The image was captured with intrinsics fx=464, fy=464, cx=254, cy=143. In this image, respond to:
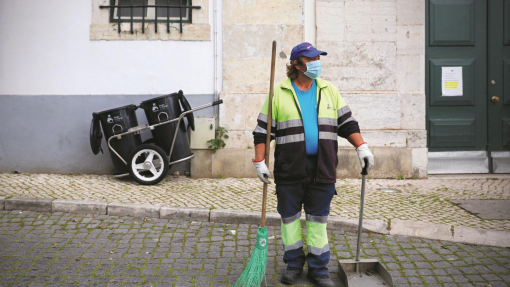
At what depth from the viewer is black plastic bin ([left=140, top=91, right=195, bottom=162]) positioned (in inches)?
270

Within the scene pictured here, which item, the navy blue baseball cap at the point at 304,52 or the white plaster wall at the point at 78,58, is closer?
the navy blue baseball cap at the point at 304,52

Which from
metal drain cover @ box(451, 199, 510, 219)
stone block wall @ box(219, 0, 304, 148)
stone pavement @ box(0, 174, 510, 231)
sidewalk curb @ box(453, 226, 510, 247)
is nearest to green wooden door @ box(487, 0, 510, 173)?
stone pavement @ box(0, 174, 510, 231)

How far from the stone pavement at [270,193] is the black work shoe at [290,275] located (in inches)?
67.9

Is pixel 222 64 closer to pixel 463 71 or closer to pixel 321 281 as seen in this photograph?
pixel 463 71

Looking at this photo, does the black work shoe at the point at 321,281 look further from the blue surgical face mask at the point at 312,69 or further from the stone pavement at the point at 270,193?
the stone pavement at the point at 270,193

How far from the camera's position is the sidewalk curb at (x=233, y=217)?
4742 mm

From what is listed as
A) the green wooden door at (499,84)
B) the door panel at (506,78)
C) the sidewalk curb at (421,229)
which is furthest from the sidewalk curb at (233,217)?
the door panel at (506,78)

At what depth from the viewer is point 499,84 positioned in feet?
25.7

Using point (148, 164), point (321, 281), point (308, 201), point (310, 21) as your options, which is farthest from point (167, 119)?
point (321, 281)

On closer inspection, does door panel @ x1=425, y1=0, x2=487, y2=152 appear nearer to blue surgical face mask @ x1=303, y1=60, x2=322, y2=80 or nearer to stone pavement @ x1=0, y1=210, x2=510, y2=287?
stone pavement @ x1=0, y1=210, x2=510, y2=287

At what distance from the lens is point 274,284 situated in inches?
145

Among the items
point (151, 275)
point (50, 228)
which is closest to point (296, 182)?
point (151, 275)

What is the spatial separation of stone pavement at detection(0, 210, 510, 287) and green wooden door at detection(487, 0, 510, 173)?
12.5 ft

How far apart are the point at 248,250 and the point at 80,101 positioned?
4.63 meters
